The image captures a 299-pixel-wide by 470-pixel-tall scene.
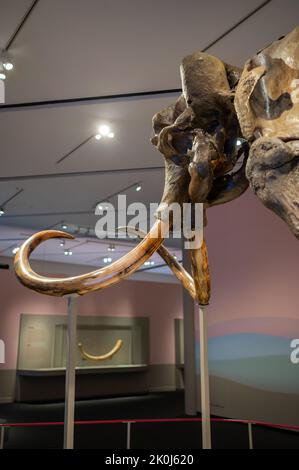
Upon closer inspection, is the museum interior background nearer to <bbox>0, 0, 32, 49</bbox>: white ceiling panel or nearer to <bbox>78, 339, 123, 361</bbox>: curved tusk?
<bbox>0, 0, 32, 49</bbox>: white ceiling panel

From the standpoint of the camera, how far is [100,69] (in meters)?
4.08

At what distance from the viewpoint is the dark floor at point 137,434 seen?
18.4 feet

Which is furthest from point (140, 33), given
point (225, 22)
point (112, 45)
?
point (225, 22)

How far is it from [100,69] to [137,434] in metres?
5.28

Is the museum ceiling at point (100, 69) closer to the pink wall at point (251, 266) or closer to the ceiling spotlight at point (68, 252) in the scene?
the pink wall at point (251, 266)

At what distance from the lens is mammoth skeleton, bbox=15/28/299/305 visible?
153 centimetres

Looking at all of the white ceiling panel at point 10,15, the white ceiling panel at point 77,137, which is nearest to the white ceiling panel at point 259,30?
the white ceiling panel at point 77,137

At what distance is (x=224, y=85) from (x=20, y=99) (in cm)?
326

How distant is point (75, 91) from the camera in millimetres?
4438

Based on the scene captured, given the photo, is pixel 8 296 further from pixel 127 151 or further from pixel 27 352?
pixel 127 151

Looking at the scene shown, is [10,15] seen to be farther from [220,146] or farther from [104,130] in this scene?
[220,146]

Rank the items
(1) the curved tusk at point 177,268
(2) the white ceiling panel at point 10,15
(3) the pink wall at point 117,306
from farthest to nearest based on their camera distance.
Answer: (3) the pink wall at point 117,306, (2) the white ceiling panel at point 10,15, (1) the curved tusk at point 177,268

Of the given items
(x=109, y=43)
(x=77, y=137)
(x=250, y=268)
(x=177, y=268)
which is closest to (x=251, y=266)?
(x=250, y=268)

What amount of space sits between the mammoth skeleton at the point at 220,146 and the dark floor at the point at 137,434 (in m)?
4.27
